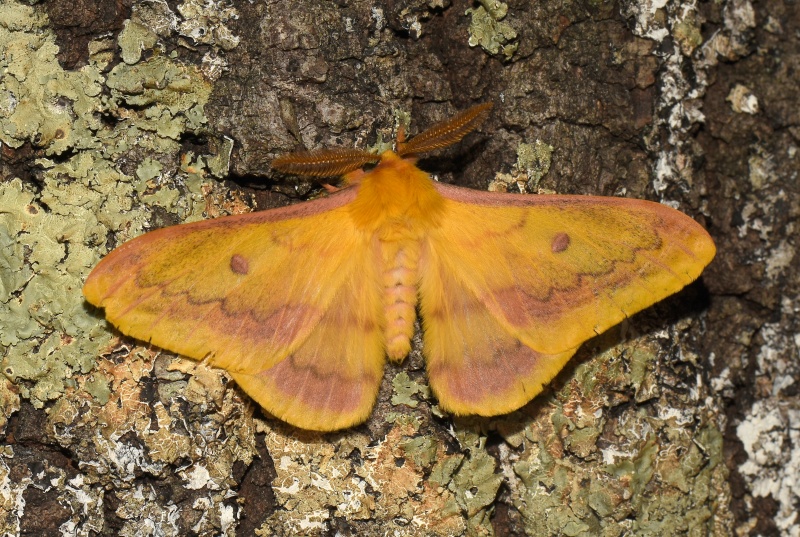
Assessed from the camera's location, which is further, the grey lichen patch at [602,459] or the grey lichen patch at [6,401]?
the grey lichen patch at [602,459]

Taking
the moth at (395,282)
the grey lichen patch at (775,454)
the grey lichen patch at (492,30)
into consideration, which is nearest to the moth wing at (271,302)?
the moth at (395,282)

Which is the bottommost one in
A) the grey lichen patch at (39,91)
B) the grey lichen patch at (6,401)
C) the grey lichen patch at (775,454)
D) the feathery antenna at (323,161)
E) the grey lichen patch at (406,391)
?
the grey lichen patch at (775,454)

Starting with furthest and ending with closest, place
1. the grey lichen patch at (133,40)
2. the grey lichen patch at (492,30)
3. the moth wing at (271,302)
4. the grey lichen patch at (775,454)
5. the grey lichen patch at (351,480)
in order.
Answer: the grey lichen patch at (775,454)
the grey lichen patch at (492,30)
the grey lichen patch at (351,480)
the grey lichen patch at (133,40)
the moth wing at (271,302)

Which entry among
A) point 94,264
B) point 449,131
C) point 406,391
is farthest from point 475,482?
point 94,264

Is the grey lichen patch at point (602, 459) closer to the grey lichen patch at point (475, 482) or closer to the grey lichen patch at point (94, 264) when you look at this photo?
the grey lichen patch at point (475, 482)

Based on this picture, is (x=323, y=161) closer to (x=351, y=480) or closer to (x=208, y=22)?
(x=208, y=22)

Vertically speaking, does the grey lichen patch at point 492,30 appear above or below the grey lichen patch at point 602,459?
above

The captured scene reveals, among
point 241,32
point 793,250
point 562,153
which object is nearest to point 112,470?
point 241,32

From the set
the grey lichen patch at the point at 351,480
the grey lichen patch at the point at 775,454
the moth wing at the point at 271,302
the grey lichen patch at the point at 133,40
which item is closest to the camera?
the moth wing at the point at 271,302
